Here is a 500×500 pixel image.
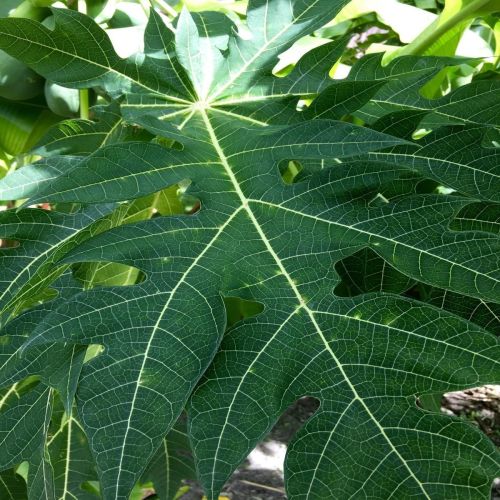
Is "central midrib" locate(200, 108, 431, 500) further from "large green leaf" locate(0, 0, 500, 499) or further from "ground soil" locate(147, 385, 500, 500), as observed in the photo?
"ground soil" locate(147, 385, 500, 500)

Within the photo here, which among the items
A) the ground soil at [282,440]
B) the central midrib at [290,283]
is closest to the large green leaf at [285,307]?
the central midrib at [290,283]

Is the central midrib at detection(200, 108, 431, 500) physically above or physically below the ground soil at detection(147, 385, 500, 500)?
above

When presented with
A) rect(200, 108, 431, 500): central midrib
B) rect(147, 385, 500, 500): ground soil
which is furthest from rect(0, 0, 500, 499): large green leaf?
rect(147, 385, 500, 500): ground soil

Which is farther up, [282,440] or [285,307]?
[285,307]

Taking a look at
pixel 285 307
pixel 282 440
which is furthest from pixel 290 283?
pixel 282 440

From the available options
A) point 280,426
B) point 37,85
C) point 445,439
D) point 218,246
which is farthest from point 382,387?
point 280,426

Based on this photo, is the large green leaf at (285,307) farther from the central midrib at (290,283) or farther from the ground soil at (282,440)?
the ground soil at (282,440)

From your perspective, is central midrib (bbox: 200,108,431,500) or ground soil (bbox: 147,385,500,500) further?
ground soil (bbox: 147,385,500,500)

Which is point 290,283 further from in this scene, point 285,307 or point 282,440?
point 282,440
